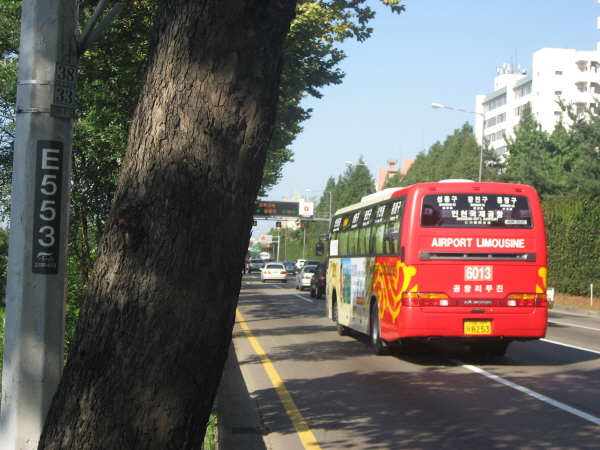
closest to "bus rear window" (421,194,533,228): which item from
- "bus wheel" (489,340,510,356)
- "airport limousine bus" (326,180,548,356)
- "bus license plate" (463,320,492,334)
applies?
"airport limousine bus" (326,180,548,356)

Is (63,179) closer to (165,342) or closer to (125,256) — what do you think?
(125,256)

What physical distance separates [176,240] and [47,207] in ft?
4.65

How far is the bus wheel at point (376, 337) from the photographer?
13273mm

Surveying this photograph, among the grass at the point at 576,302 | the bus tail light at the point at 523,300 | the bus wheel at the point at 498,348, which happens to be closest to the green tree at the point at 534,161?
the grass at the point at 576,302

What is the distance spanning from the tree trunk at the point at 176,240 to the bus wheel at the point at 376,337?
10.6m

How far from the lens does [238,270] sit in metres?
2.77

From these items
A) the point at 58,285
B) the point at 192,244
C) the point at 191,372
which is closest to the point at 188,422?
the point at 191,372

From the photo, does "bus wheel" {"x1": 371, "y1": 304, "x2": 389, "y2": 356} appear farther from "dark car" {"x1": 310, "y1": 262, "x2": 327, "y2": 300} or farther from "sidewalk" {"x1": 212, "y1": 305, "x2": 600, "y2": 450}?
A: "dark car" {"x1": 310, "y1": 262, "x2": 327, "y2": 300}

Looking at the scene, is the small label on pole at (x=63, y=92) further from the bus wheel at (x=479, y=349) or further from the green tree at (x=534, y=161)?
the green tree at (x=534, y=161)

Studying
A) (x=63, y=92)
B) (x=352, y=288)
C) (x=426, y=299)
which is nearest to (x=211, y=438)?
(x=63, y=92)

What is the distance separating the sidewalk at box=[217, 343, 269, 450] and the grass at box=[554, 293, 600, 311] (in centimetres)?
2047

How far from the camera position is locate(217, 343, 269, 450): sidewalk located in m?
6.68

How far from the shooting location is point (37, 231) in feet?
12.4

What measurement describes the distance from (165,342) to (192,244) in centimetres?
36
